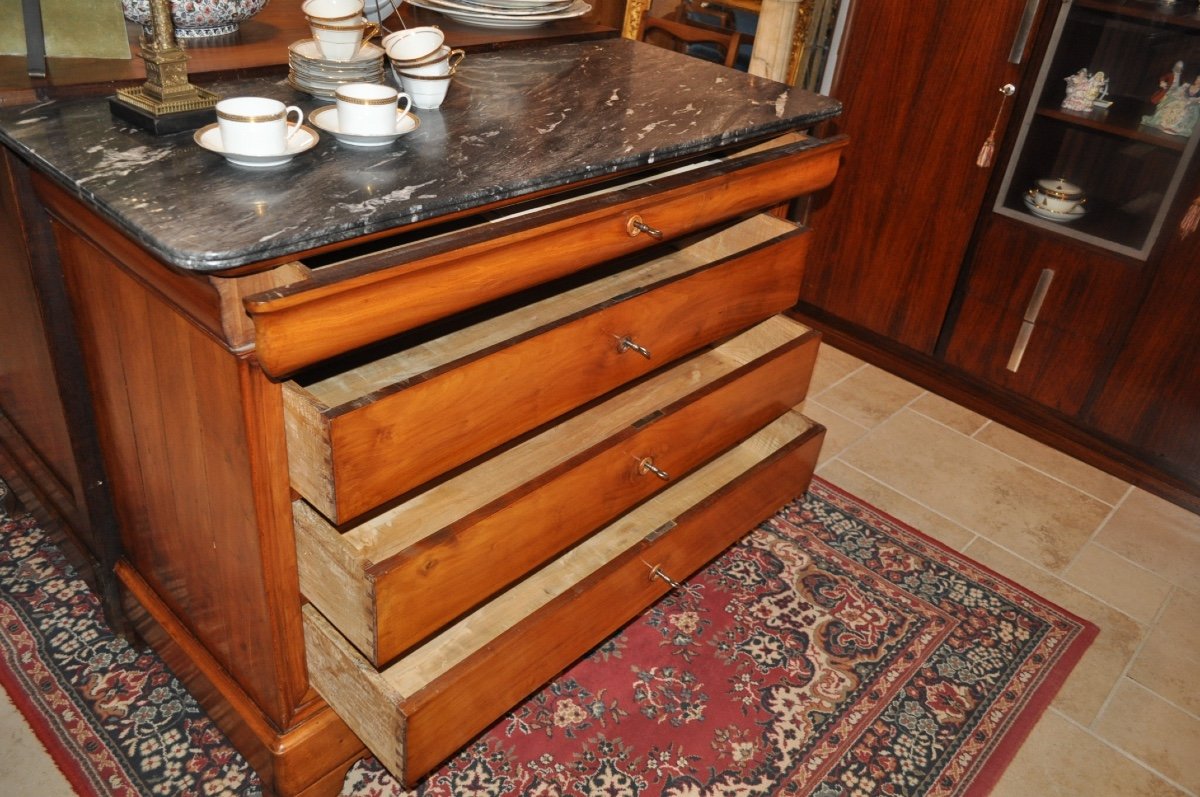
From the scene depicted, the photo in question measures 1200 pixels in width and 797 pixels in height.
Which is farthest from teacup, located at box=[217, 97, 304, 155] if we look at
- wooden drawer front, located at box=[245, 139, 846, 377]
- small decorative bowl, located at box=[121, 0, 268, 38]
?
small decorative bowl, located at box=[121, 0, 268, 38]

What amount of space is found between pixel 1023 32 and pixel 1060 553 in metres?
1.12

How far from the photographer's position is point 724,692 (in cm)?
153

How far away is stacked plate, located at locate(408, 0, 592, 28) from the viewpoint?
5.25 ft

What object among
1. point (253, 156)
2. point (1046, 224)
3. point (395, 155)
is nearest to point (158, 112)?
point (253, 156)

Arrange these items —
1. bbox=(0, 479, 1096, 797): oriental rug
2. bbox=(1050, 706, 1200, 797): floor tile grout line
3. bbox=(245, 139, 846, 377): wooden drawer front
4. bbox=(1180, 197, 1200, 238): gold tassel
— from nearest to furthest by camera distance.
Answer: bbox=(245, 139, 846, 377): wooden drawer front
bbox=(0, 479, 1096, 797): oriental rug
bbox=(1050, 706, 1200, 797): floor tile grout line
bbox=(1180, 197, 1200, 238): gold tassel

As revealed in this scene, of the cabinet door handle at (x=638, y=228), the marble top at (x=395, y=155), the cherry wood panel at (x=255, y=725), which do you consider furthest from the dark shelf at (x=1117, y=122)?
the cherry wood panel at (x=255, y=725)

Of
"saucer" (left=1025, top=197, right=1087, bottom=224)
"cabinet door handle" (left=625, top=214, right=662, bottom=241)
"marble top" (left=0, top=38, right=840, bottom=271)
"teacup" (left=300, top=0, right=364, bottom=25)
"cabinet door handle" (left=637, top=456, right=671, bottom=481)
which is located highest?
"teacup" (left=300, top=0, right=364, bottom=25)

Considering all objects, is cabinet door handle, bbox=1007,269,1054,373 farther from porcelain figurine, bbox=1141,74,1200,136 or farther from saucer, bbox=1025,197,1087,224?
porcelain figurine, bbox=1141,74,1200,136

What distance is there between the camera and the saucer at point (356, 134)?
3.62ft

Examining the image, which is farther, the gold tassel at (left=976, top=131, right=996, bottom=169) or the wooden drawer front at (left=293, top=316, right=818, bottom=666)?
the gold tassel at (left=976, top=131, right=996, bottom=169)

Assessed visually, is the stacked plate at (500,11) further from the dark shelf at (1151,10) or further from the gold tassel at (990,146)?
the dark shelf at (1151,10)

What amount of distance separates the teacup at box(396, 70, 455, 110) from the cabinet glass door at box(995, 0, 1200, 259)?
57.3 inches

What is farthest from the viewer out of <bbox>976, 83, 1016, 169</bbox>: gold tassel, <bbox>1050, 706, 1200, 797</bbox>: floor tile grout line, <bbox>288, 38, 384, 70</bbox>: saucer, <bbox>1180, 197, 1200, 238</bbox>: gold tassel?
<bbox>976, 83, 1016, 169</bbox>: gold tassel

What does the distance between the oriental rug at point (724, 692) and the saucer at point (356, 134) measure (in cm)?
88
